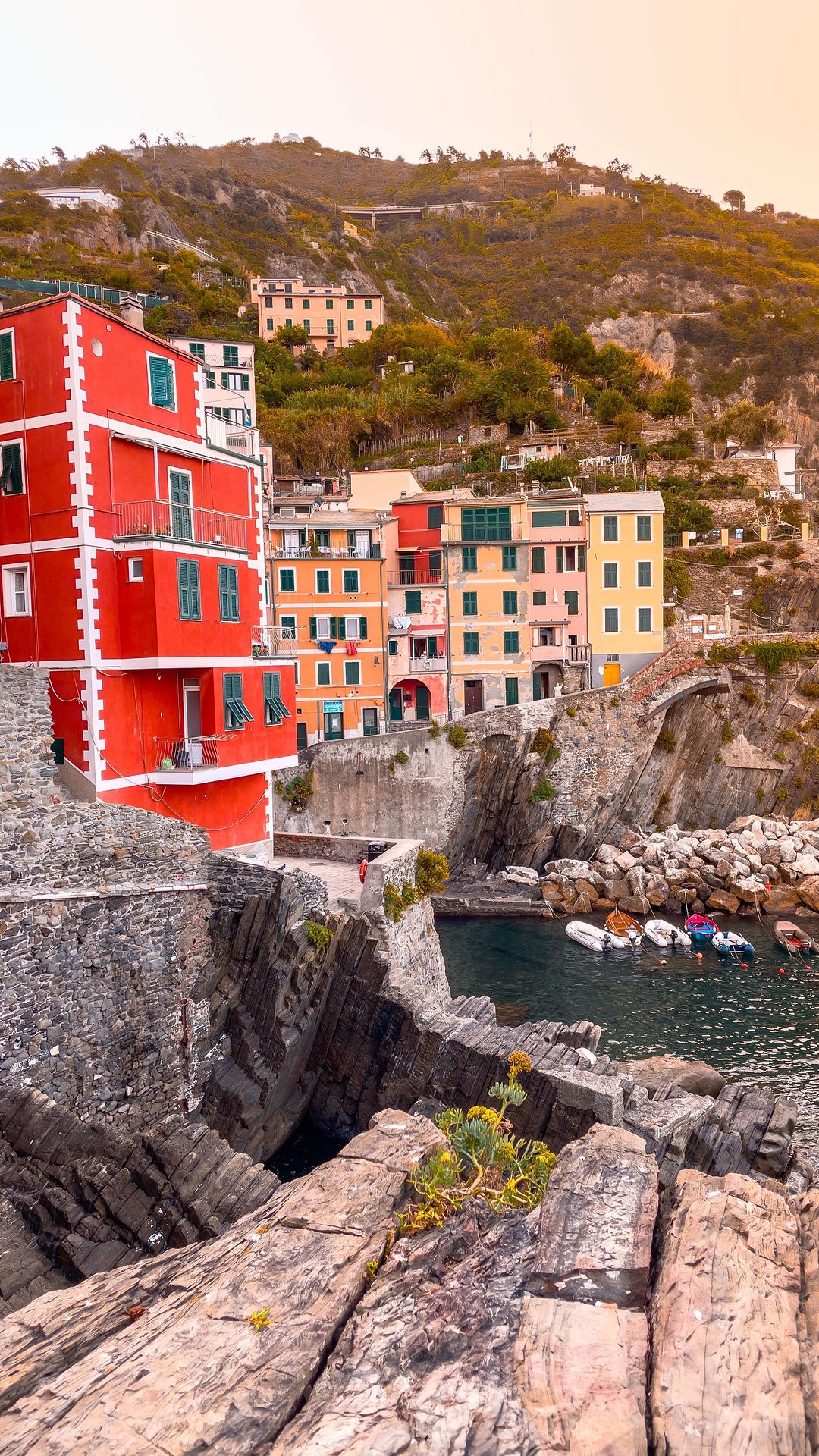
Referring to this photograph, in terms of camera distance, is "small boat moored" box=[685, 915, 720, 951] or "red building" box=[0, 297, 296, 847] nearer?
"red building" box=[0, 297, 296, 847]

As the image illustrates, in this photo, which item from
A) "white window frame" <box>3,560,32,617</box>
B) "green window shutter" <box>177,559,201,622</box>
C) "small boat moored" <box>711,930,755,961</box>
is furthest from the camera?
"small boat moored" <box>711,930,755,961</box>

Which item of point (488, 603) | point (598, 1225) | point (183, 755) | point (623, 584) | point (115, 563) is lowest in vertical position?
point (598, 1225)

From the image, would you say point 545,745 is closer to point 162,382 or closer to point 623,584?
point 623,584

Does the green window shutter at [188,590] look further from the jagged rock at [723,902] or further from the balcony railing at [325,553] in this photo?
the jagged rock at [723,902]

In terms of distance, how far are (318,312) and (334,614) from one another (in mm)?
61365

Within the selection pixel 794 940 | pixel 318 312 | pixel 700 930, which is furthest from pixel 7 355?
pixel 318 312

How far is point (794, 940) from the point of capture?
33719 mm

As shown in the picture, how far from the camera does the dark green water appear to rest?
81.7ft

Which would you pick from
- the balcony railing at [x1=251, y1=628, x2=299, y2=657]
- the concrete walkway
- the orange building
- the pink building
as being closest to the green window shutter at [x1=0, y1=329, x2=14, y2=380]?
the balcony railing at [x1=251, y1=628, x2=299, y2=657]

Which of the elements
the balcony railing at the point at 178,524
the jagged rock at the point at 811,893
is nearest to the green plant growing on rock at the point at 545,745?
the jagged rock at the point at 811,893

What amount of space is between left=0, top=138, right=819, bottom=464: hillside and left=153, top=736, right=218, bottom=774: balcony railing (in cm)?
6716

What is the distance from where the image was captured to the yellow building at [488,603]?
45.8m

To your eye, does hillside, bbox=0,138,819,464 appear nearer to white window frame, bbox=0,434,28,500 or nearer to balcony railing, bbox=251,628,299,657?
balcony railing, bbox=251,628,299,657

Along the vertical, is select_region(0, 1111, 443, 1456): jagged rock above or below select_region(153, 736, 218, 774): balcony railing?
below
